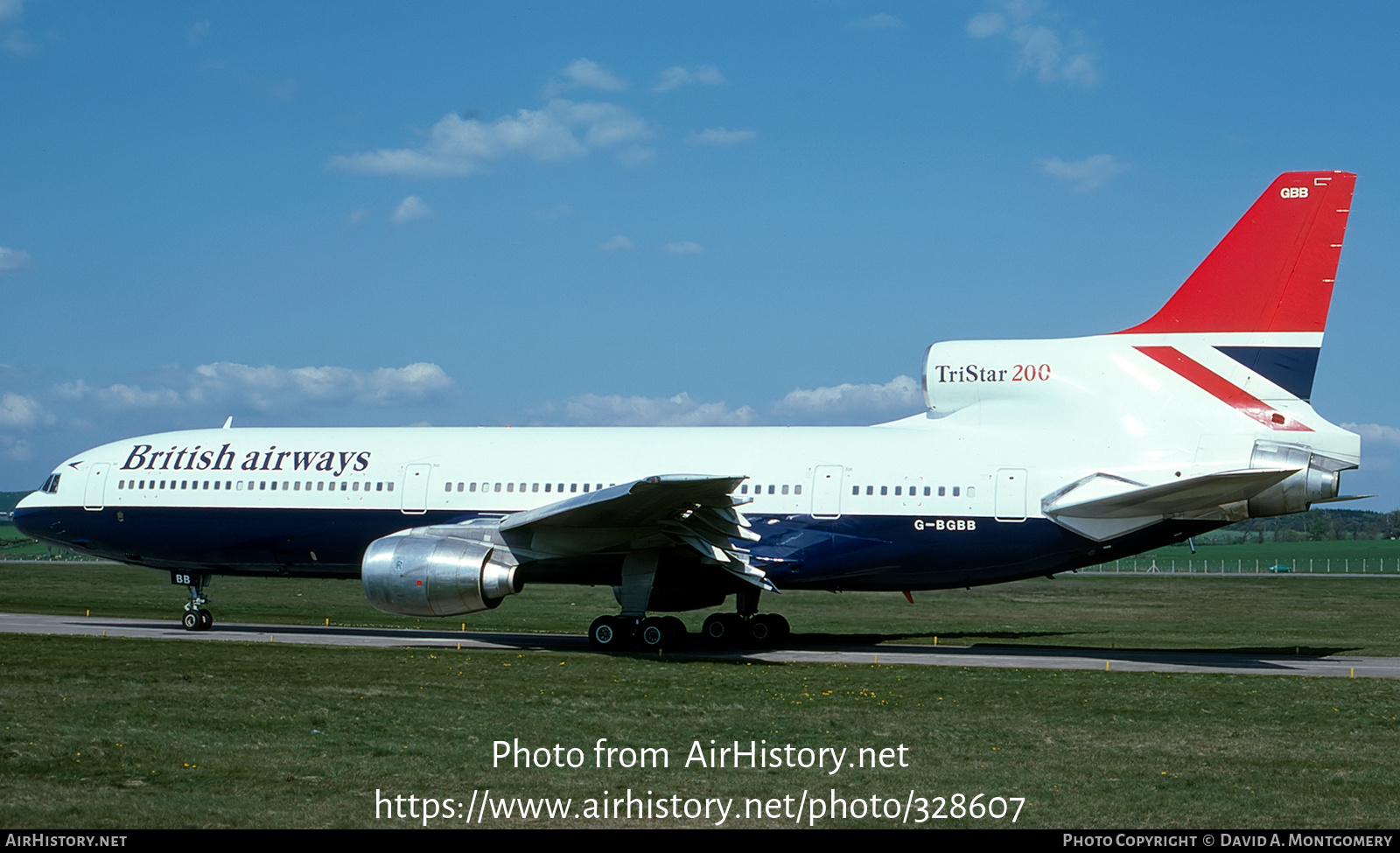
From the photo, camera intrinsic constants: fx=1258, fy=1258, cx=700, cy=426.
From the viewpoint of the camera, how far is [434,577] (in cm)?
Result: 2044

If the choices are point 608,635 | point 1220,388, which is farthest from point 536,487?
point 1220,388

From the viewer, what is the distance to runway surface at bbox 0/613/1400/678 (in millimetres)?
20156

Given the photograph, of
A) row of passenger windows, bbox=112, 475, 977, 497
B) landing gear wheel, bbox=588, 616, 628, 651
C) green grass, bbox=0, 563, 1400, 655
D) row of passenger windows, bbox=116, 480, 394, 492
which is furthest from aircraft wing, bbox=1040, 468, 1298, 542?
row of passenger windows, bbox=116, 480, 394, 492

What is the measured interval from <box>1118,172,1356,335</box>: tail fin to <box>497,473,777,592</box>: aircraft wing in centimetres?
853

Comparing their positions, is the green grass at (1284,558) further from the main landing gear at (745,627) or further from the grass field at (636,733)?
the grass field at (636,733)

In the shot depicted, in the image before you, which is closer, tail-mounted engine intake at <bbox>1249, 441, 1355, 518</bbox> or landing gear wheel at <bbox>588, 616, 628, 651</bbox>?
tail-mounted engine intake at <bbox>1249, 441, 1355, 518</bbox>

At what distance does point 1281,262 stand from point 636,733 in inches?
557

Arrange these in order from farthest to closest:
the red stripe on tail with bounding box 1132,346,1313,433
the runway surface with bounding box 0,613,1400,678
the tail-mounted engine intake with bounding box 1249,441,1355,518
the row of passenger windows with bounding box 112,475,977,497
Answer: the row of passenger windows with bounding box 112,475,977,497, the red stripe on tail with bounding box 1132,346,1313,433, the runway surface with bounding box 0,613,1400,678, the tail-mounted engine intake with bounding box 1249,441,1355,518

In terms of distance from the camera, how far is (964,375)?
22531 mm

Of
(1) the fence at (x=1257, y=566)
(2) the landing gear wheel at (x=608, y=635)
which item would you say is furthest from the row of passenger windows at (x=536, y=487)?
(1) the fence at (x=1257, y=566)

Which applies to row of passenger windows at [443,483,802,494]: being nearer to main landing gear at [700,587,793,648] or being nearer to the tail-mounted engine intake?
main landing gear at [700,587,793,648]

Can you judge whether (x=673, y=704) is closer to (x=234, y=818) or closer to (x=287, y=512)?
(x=234, y=818)
